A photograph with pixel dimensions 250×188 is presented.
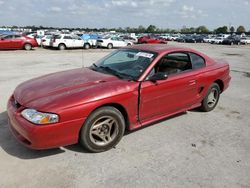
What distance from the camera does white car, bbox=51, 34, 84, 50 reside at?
24.2 metres

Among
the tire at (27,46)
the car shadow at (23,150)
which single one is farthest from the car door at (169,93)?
the tire at (27,46)

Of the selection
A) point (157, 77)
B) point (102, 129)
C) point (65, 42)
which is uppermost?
point (65, 42)

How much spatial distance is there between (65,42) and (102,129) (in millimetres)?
22175

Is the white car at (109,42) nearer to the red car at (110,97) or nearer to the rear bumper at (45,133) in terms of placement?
the red car at (110,97)

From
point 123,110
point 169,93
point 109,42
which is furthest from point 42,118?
point 109,42

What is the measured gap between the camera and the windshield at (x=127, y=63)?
4.35 metres

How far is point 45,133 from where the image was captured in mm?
3311

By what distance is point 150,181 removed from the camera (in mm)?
3166

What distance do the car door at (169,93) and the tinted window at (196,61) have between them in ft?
0.31

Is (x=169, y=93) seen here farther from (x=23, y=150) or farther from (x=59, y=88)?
(x=23, y=150)

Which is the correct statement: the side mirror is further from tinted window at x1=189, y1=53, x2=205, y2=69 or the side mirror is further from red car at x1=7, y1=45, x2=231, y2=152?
tinted window at x1=189, y1=53, x2=205, y2=69

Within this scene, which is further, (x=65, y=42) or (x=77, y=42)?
(x=77, y=42)

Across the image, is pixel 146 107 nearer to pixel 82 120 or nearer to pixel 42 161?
pixel 82 120

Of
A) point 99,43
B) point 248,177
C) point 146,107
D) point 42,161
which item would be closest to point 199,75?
point 146,107
